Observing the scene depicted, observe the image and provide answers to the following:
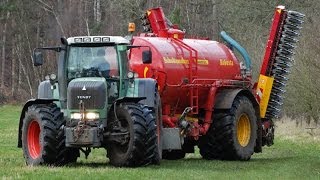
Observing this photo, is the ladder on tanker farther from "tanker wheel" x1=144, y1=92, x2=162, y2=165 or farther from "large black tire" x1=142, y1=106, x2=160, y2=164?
"large black tire" x1=142, y1=106, x2=160, y2=164

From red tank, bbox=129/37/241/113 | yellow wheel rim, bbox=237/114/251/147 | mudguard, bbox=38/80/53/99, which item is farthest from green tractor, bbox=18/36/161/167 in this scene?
yellow wheel rim, bbox=237/114/251/147

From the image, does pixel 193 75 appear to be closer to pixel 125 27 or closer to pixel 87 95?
pixel 87 95

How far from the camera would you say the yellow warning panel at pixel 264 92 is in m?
21.8

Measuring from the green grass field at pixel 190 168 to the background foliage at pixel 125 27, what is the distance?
819cm

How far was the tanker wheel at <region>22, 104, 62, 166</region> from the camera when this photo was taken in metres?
16.3

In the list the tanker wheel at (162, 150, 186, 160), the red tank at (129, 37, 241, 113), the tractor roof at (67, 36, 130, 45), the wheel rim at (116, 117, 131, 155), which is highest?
the tractor roof at (67, 36, 130, 45)

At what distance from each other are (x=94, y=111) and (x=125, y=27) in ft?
143

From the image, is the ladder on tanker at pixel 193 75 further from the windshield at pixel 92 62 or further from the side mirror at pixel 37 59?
the side mirror at pixel 37 59

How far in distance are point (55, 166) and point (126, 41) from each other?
2934 millimetres

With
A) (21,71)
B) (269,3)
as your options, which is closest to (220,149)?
(269,3)

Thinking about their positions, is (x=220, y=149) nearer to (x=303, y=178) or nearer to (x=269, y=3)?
(x=303, y=178)

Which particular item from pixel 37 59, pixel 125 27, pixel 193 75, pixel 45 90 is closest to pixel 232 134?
pixel 193 75

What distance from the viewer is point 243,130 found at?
2102 cm

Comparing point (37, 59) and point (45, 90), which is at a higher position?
point (37, 59)
